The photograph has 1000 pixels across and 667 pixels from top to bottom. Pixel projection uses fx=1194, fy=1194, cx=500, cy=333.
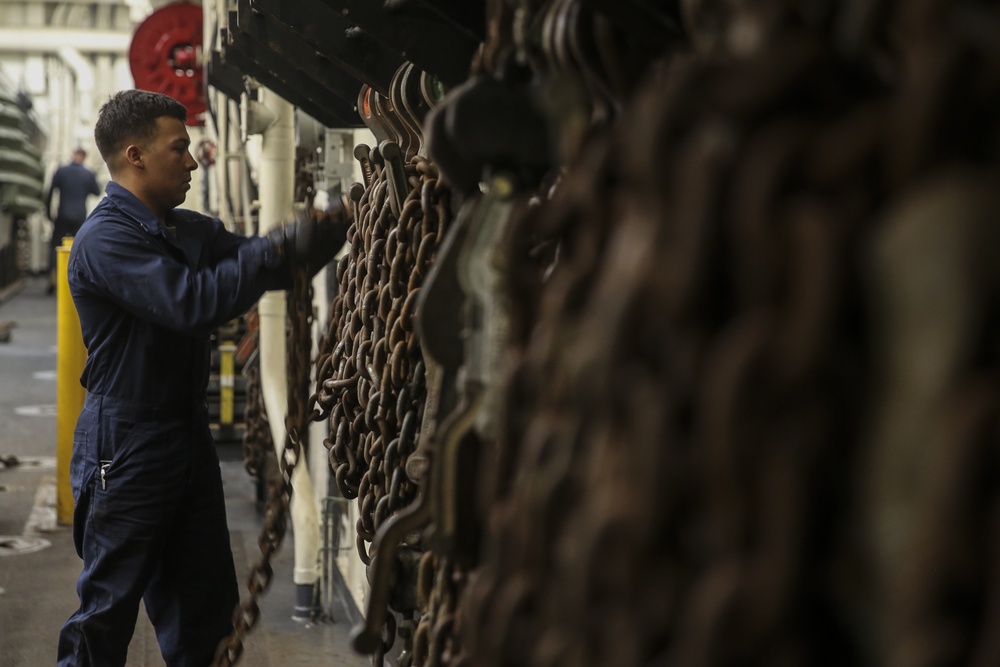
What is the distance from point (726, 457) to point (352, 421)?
4.38 ft

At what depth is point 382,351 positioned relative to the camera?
70.0 inches

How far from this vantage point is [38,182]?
50.8 ft

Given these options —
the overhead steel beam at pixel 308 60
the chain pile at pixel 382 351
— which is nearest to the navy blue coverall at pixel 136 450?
the overhead steel beam at pixel 308 60

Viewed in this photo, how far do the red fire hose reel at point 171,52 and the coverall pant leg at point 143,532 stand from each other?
5232 millimetres

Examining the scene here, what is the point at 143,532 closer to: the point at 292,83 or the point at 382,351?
the point at 292,83

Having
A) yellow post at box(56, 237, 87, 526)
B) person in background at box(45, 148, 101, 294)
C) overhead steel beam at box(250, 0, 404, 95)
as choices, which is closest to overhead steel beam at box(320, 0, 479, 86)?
overhead steel beam at box(250, 0, 404, 95)

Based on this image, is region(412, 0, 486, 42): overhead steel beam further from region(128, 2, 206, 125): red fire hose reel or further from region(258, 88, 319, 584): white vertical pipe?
region(128, 2, 206, 125): red fire hose reel

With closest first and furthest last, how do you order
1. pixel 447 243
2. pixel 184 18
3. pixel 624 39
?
1. pixel 624 39
2. pixel 447 243
3. pixel 184 18

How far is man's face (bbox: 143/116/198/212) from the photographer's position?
2.99 meters

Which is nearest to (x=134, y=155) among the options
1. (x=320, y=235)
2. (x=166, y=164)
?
(x=166, y=164)

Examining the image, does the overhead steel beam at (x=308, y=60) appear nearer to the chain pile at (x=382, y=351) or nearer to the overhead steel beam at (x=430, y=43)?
the chain pile at (x=382, y=351)

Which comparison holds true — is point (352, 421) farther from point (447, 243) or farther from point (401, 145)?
point (447, 243)

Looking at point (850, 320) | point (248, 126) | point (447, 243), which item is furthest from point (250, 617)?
point (248, 126)

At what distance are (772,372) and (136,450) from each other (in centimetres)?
242
